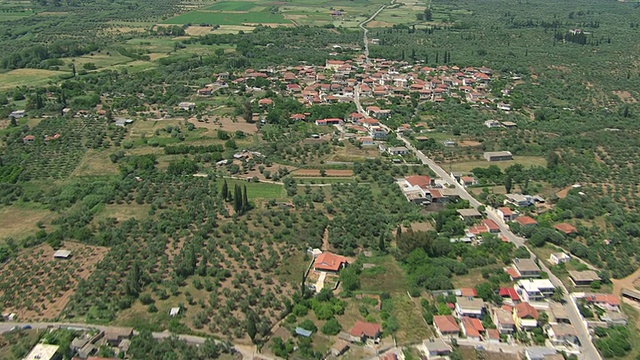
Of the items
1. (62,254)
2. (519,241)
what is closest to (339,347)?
(519,241)

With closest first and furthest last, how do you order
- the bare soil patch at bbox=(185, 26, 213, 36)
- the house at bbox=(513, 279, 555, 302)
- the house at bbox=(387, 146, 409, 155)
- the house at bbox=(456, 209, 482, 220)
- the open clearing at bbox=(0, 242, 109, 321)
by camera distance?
the open clearing at bbox=(0, 242, 109, 321)
the house at bbox=(513, 279, 555, 302)
the house at bbox=(456, 209, 482, 220)
the house at bbox=(387, 146, 409, 155)
the bare soil patch at bbox=(185, 26, 213, 36)

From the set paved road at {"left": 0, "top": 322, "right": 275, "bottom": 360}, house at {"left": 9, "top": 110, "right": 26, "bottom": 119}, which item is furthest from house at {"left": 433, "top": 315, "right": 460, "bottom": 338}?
house at {"left": 9, "top": 110, "right": 26, "bottom": 119}

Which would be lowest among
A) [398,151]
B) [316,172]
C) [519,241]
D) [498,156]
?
[498,156]

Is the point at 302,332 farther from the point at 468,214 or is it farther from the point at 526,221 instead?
the point at 526,221

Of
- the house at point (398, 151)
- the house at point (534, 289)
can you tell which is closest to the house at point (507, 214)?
the house at point (534, 289)

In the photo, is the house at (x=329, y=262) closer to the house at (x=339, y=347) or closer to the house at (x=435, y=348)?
the house at (x=339, y=347)

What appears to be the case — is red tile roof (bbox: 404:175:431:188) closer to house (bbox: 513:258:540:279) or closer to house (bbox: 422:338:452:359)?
house (bbox: 513:258:540:279)
